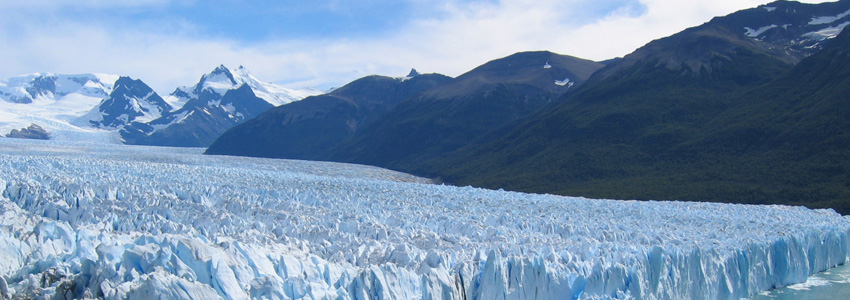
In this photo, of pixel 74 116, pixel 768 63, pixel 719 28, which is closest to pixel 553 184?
pixel 768 63

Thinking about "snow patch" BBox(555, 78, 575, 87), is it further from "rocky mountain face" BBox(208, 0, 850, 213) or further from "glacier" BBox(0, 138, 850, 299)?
"glacier" BBox(0, 138, 850, 299)

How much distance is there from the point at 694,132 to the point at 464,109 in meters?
50.9

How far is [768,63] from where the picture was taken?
83.8 m

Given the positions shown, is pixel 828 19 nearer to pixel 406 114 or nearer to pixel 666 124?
pixel 666 124

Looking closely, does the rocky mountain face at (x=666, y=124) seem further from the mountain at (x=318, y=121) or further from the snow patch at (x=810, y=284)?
the snow patch at (x=810, y=284)

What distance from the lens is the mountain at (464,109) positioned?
340ft

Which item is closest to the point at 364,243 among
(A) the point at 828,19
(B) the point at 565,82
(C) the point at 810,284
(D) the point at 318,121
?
(C) the point at 810,284

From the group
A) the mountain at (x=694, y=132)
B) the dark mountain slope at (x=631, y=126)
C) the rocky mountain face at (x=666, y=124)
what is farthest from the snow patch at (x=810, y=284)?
the dark mountain slope at (x=631, y=126)

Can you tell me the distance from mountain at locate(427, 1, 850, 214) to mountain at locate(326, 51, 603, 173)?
11527 millimetres

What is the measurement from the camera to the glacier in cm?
1358

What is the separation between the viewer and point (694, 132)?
223 ft

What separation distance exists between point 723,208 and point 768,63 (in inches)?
2215

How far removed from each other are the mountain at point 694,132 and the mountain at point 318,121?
47.3m

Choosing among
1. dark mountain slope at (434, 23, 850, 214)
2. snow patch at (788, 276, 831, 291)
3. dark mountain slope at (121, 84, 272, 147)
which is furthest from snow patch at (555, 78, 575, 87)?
snow patch at (788, 276, 831, 291)
